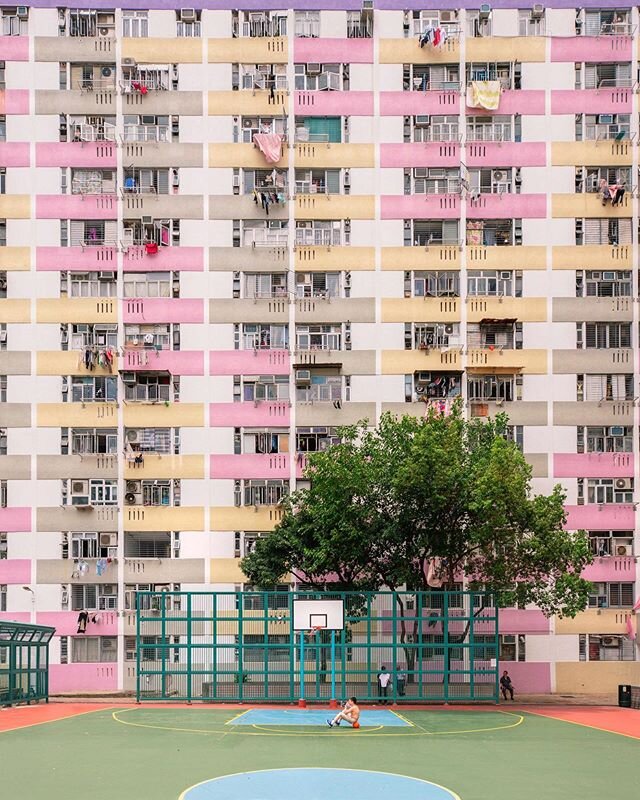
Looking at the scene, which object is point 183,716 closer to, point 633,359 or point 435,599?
point 435,599

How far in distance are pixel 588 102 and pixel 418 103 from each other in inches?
315

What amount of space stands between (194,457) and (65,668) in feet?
35.9

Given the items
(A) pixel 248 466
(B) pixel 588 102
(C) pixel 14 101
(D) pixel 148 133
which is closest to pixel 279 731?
(A) pixel 248 466

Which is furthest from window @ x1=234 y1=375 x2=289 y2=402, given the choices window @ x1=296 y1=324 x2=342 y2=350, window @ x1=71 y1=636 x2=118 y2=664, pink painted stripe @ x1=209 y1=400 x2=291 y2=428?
window @ x1=71 y1=636 x2=118 y2=664

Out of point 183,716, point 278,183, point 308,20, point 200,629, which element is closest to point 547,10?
point 308,20

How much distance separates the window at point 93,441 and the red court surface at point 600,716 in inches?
853

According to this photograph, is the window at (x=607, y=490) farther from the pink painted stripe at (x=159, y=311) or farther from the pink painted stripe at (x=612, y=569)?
the pink painted stripe at (x=159, y=311)

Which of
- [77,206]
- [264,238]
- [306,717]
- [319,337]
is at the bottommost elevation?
[306,717]

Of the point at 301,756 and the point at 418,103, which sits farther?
the point at 418,103

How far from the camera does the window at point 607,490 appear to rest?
47.2m

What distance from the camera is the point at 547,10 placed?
4900cm

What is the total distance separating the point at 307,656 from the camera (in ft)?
126

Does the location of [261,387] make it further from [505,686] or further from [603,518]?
[505,686]

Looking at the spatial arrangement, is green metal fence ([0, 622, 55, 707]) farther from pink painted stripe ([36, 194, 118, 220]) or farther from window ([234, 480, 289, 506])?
pink painted stripe ([36, 194, 118, 220])
